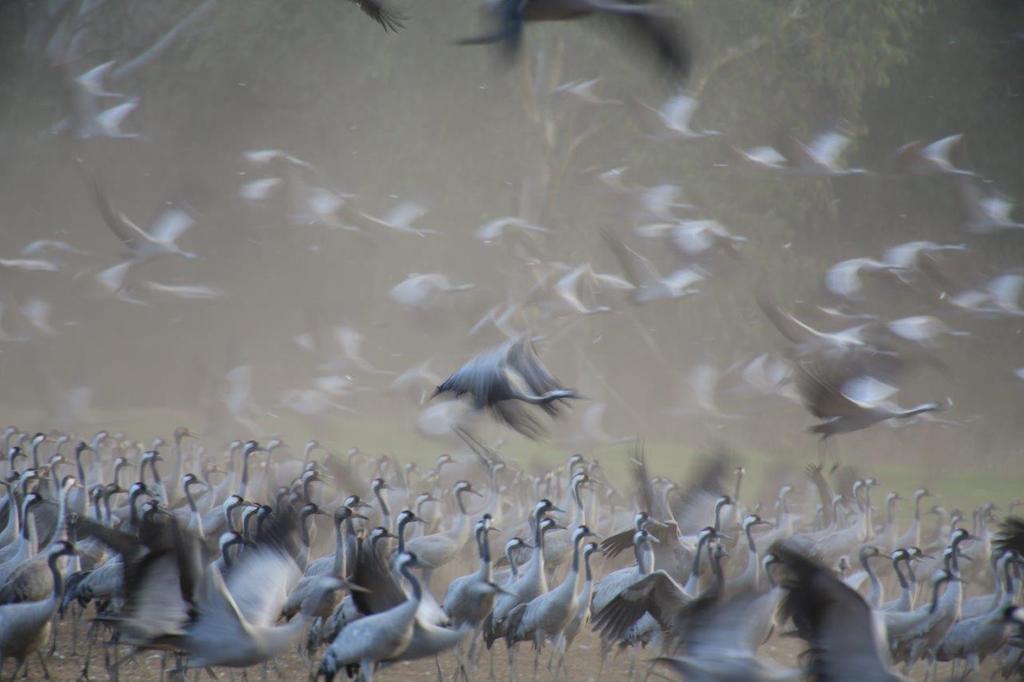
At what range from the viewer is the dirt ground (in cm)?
598

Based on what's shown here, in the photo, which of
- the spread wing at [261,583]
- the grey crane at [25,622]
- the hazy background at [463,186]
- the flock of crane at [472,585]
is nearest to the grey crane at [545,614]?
the flock of crane at [472,585]

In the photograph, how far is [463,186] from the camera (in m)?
18.6

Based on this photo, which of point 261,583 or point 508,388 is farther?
point 261,583

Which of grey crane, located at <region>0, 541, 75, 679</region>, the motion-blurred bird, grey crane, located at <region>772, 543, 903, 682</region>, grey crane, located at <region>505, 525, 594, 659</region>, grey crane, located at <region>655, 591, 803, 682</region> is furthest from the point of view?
grey crane, located at <region>505, 525, 594, 659</region>

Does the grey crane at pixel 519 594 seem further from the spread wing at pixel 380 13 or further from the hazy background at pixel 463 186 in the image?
the hazy background at pixel 463 186

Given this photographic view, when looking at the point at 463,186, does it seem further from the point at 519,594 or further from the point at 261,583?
the point at 261,583

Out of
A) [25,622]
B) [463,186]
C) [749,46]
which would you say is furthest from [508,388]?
[463,186]

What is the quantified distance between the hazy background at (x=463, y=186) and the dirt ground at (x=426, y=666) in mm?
5855

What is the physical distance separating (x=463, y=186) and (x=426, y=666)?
12922 millimetres

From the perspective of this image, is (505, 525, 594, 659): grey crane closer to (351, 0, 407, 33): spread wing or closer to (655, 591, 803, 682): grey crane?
(655, 591, 803, 682): grey crane

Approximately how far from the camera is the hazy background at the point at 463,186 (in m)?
14.8

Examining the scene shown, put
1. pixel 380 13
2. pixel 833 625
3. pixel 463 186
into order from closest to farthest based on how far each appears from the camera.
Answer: pixel 380 13 < pixel 833 625 < pixel 463 186

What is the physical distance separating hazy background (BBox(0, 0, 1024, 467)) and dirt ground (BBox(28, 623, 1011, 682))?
5855 mm

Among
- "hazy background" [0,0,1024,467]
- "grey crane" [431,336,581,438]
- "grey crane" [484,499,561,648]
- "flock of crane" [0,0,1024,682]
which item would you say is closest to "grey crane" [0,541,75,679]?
"flock of crane" [0,0,1024,682]
